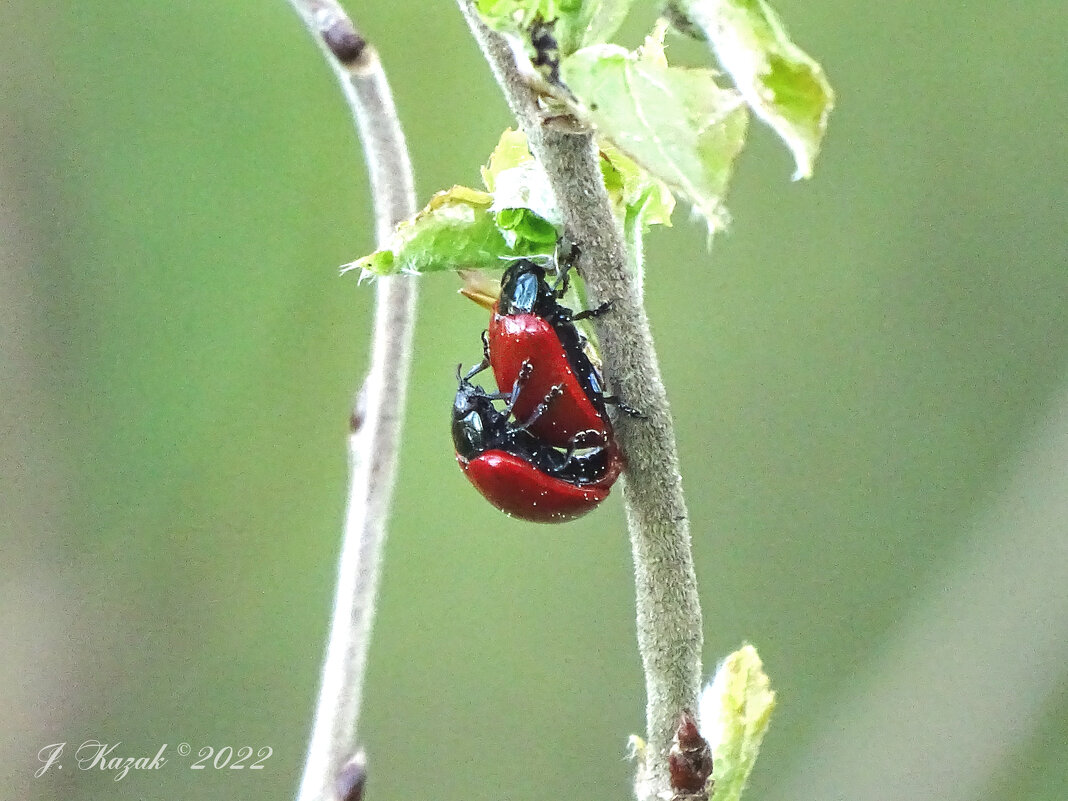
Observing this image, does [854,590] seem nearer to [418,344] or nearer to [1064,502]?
[1064,502]

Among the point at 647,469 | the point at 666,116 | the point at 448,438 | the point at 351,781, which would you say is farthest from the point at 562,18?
the point at 448,438

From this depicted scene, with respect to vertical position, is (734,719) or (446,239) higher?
(446,239)

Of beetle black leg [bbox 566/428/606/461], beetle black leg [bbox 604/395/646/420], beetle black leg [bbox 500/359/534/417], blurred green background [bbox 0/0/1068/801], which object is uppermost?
beetle black leg [bbox 604/395/646/420]

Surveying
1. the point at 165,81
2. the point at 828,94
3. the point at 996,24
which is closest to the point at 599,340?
the point at 828,94

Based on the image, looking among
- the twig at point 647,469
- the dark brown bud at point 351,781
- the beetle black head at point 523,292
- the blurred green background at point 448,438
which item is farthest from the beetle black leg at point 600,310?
the blurred green background at point 448,438

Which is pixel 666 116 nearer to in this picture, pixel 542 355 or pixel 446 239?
pixel 446 239

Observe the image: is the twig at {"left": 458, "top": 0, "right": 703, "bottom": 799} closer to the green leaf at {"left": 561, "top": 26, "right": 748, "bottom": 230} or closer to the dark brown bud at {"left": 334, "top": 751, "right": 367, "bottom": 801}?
the green leaf at {"left": 561, "top": 26, "right": 748, "bottom": 230}

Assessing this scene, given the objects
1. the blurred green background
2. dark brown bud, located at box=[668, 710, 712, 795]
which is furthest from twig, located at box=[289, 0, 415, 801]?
the blurred green background
